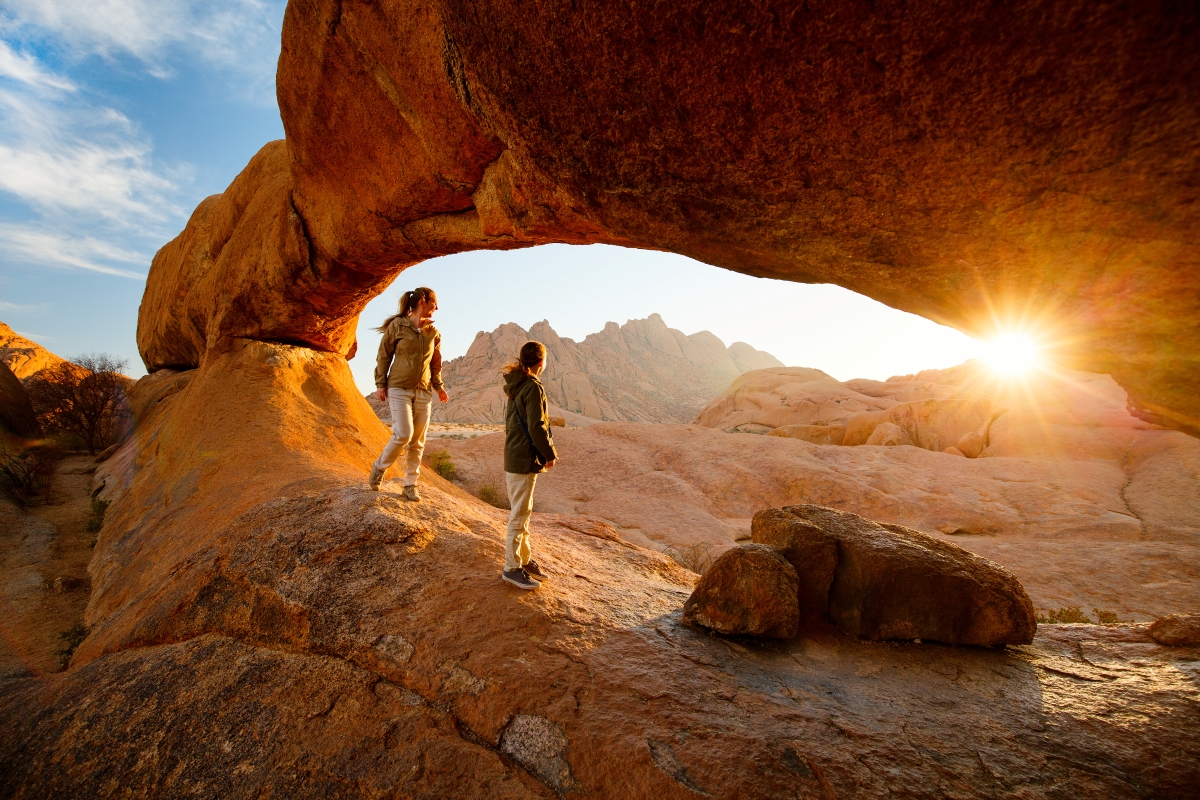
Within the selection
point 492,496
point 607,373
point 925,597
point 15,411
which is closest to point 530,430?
point 925,597

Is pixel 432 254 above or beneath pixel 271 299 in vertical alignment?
above

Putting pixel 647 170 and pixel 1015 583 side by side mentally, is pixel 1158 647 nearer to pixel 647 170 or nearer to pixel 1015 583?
pixel 1015 583

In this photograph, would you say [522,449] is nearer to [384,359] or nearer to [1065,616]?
[384,359]

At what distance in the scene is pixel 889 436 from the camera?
1997 cm

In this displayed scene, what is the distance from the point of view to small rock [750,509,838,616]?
4621mm

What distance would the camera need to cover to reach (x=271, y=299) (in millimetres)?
9172

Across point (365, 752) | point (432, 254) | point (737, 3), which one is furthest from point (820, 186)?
point (432, 254)

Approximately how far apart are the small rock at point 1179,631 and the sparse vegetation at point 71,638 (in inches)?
420

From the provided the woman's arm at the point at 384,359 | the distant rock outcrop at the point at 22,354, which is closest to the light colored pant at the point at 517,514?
the woman's arm at the point at 384,359

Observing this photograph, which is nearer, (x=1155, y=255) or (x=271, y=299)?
(x=1155, y=255)

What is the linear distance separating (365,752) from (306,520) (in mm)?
2466

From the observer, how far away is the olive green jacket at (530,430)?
3.96 meters

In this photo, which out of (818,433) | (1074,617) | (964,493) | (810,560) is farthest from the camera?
(818,433)

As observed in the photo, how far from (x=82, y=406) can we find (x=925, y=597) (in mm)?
24683
